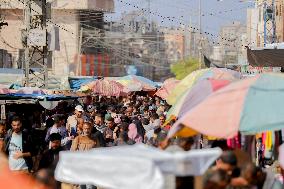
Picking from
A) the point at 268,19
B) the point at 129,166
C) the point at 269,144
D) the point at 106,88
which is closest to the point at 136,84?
the point at 106,88

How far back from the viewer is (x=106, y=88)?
35625 millimetres

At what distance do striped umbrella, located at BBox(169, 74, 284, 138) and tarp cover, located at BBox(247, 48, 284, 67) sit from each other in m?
7.24

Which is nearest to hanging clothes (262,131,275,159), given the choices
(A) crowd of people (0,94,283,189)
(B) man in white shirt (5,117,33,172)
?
(A) crowd of people (0,94,283,189)

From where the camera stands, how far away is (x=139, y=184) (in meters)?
5.29

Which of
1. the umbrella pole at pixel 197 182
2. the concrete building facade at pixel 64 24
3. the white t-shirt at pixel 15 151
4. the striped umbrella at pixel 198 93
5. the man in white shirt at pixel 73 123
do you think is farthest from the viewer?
the concrete building facade at pixel 64 24

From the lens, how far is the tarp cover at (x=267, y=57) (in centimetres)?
1554

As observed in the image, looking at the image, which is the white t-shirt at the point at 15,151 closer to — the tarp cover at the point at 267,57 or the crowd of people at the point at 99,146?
the crowd of people at the point at 99,146

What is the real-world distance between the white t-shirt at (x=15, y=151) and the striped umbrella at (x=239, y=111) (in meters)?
3.73

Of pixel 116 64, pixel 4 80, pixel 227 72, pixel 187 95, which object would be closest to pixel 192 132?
pixel 187 95

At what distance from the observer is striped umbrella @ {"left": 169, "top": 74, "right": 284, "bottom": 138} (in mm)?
7520

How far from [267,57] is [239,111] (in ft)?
27.7

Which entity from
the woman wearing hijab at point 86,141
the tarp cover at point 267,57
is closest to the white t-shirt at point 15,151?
the woman wearing hijab at point 86,141

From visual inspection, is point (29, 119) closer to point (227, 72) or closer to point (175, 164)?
point (227, 72)

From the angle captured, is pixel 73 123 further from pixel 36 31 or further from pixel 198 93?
pixel 36 31
